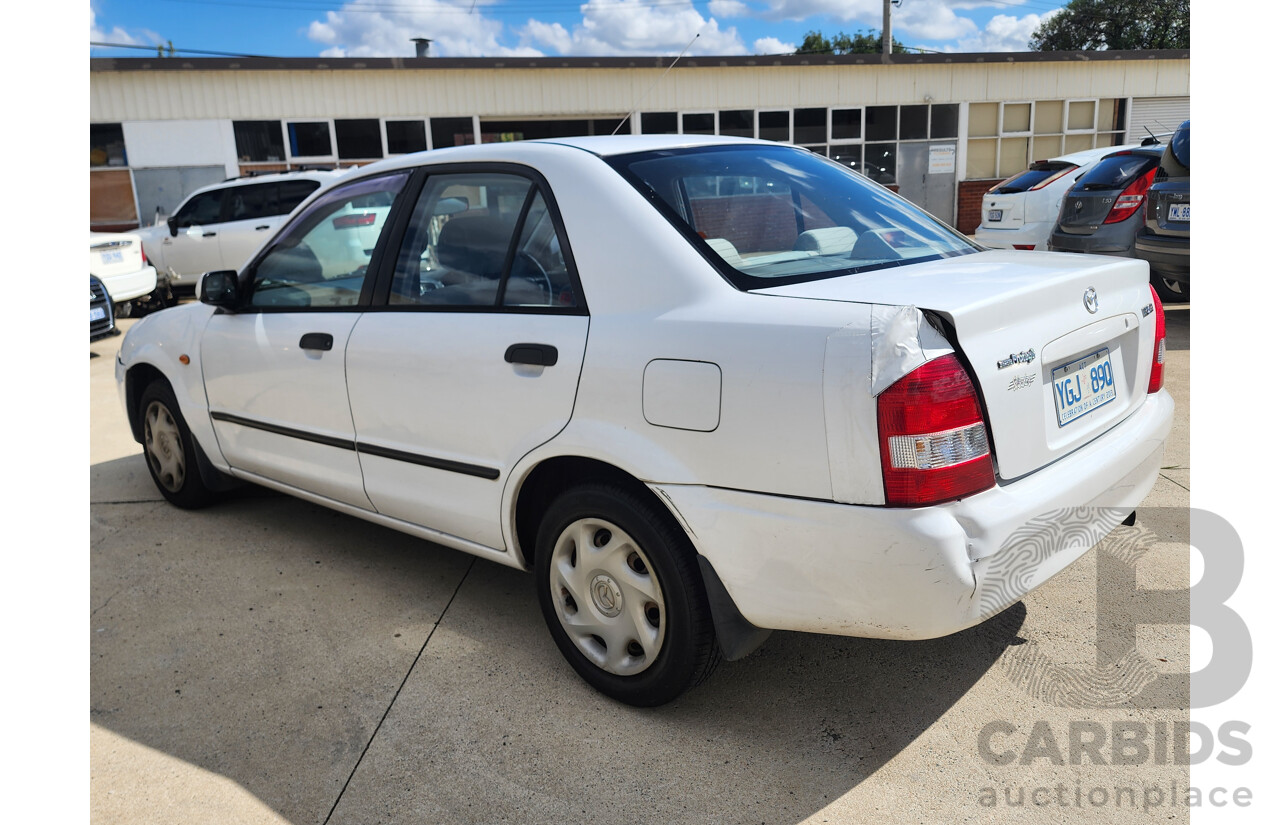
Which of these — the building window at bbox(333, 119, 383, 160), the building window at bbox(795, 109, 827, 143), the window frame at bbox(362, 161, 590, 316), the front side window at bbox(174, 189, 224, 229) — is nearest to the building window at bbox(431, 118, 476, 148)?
the building window at bbox(333, 119, 383, 160)

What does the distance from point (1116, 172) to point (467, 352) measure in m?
7.84

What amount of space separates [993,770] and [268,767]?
1979 millimetres

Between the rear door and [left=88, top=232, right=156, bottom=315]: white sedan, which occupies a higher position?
[left=88, top=232, right=156, bottom=315]: white sedan

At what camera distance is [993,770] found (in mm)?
2410

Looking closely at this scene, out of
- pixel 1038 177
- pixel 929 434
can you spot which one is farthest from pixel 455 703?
pixel 1038 177

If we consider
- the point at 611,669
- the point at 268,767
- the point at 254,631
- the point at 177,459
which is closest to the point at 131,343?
the point at 177,459

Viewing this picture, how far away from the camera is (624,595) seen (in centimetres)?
266

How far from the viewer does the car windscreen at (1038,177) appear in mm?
10289

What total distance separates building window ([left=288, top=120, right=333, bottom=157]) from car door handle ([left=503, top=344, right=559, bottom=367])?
54.2ft

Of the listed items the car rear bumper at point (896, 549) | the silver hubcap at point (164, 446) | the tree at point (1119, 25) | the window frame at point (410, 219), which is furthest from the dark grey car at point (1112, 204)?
the tree at point (1119, 25)

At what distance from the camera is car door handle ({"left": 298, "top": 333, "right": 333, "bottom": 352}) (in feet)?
11.3

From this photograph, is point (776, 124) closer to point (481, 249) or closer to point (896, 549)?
point (481, 249)

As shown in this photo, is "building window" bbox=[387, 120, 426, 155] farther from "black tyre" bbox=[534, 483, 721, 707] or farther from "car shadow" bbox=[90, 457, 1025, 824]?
"black tyre" bbox=[534, 483, 721, 707]

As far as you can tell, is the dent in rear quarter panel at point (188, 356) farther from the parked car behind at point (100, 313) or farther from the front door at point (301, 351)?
the parked car behind at point (100, 313)
